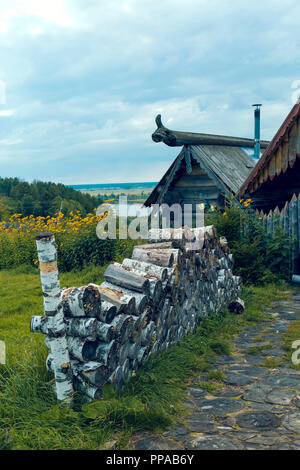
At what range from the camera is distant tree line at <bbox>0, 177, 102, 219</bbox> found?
4569 cm

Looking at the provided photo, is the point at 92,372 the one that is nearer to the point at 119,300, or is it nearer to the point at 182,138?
the point at 119,300

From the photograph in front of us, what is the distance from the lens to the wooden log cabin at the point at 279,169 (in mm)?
8977

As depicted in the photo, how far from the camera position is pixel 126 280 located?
4922mm

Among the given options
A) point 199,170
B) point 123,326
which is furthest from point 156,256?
point 199,170

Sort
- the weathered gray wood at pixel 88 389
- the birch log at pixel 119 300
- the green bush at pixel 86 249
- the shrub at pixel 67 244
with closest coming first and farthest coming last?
the weathered gray wood at pixel 88 389 < the birch log at pixel 119 300 < the green bush at pixel 86 249 < the shrub at pixel 67 244

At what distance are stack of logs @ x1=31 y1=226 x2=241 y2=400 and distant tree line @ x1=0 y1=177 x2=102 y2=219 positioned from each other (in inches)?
1518

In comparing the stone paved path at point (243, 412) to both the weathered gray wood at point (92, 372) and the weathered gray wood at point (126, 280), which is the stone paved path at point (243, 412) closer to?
the weathered gray wood at point (92, 372)

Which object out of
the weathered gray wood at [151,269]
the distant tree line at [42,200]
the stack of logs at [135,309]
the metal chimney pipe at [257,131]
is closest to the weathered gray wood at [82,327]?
the stack of logs at [135,309]

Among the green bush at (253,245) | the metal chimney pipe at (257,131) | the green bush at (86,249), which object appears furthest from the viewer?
the metal chimney pipe at (257,131)

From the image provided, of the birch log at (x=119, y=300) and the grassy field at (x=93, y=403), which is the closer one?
the grassy field at (x=93, y=403)

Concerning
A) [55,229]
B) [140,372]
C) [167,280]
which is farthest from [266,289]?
[55,229]

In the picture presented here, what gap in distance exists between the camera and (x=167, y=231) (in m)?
6.52

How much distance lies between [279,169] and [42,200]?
4262 centimetres

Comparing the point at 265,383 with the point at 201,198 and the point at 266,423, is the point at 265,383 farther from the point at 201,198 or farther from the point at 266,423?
the point at 201,198
